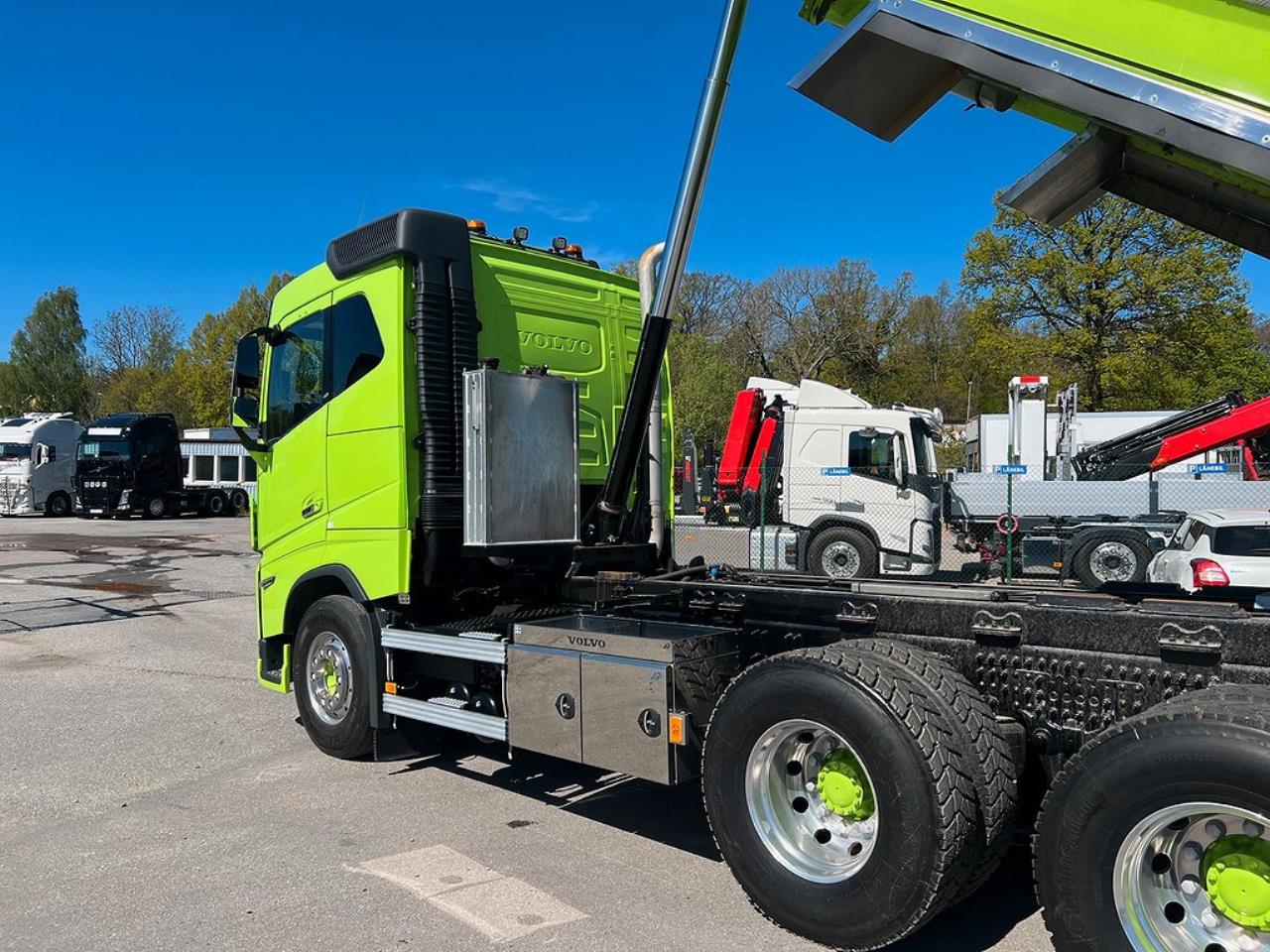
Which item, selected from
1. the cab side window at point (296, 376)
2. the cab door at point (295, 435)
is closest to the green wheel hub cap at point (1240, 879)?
the cab door at point (295, 435)

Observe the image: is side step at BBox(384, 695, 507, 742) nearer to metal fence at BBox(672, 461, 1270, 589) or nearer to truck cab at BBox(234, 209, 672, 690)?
truck cab at BBox(234, 209, 672, 690)

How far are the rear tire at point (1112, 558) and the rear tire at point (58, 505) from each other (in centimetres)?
3658

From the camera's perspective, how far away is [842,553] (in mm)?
16391

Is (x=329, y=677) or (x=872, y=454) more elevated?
(x=872, y=454)

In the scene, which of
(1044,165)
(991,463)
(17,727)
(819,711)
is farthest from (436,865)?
(991,463)

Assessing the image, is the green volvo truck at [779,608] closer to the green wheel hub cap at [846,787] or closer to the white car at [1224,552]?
the green wheel hub cap at [846,787]

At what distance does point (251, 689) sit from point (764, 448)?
36.0 ft

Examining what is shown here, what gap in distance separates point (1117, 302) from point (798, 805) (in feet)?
104

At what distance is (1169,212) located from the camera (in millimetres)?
3824

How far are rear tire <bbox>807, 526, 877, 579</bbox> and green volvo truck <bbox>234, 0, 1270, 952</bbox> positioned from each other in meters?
10.2

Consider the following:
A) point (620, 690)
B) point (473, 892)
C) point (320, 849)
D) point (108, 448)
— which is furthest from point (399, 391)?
point (108, 448)

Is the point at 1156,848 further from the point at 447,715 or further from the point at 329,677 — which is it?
the point at 329,677

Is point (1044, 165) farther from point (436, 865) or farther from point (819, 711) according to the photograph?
point (436, 865)

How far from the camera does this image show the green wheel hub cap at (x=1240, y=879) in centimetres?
291
